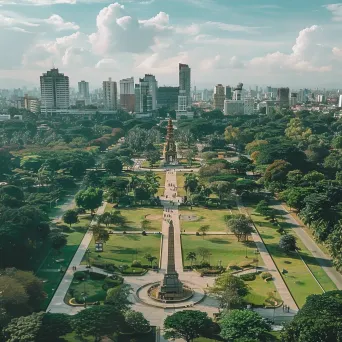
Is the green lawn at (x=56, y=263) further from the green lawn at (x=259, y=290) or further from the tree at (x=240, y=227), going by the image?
the tree at (x=240, y=227)

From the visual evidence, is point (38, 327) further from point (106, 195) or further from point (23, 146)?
point (23, 146)

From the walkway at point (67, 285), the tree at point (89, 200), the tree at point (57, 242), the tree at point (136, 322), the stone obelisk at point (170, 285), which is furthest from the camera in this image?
the tree at point (89, 200)

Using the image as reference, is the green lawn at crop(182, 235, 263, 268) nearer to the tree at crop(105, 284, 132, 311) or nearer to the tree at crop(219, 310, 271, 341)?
the tree at crop(105, 284, 132, 311)

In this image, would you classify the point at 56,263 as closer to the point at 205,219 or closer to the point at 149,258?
the point at 149,258

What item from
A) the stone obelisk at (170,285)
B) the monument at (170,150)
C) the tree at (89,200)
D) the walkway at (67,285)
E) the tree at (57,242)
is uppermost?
the monument at (170,150)

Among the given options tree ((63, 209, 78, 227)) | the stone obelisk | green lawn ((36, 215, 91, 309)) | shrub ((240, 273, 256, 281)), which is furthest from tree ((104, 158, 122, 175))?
the stone obelisk

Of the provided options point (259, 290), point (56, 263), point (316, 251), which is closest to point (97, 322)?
point (259, 290)

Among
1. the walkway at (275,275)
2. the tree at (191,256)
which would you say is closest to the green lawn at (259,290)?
the walkway at (275,275)
